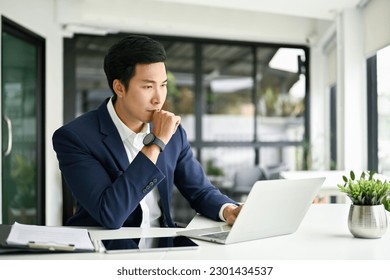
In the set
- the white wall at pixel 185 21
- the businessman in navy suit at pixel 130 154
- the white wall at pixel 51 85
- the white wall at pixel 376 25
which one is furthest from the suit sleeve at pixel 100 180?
the white wall at pixel 185 21

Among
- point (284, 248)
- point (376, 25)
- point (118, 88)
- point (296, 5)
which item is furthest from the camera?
point (296, 5)

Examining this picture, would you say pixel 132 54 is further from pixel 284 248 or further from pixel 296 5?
pixel 296 5

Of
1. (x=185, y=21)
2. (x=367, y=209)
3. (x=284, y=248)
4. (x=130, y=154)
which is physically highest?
(x=185, y=21)

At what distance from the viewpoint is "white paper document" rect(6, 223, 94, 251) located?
1572mm

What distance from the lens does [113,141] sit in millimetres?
2225

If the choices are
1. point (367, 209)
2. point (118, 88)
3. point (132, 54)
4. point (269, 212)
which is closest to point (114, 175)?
point (118, 88)

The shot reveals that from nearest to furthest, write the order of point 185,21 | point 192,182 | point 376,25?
point 192,182 < point 376,25 < point 185,21

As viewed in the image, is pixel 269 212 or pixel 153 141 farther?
pixel 153 141

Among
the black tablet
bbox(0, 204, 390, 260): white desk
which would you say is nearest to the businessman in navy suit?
bbox(0, 204, 390, 260): white desk

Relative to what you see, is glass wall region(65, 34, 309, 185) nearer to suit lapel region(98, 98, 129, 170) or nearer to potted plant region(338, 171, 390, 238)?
suit lapel region(98, 98, 129, 170)

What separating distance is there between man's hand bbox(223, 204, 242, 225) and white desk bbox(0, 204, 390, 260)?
25cm

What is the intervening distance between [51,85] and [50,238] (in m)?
4.97

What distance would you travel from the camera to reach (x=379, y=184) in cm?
184

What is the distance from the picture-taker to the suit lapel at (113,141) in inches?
87.1
